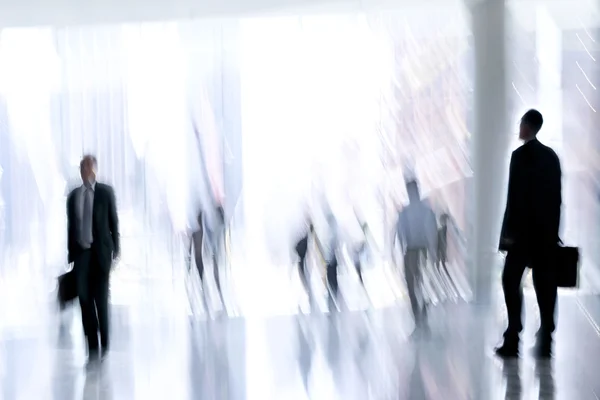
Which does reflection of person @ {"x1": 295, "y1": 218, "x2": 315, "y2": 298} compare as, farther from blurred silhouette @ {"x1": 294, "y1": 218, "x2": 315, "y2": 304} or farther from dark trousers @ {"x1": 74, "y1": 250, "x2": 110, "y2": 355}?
dark trousers @ {"x1": 74, "y1": 250, "x2": 110, "y2": 355}

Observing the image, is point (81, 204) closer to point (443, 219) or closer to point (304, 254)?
point (304, 254)

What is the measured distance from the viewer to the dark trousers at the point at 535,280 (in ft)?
18.7

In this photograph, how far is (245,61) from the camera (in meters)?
10.8

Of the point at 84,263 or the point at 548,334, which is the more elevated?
the point at 84,263

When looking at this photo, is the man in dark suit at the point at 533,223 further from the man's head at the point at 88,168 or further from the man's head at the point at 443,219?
the man's head at the point at 443,219

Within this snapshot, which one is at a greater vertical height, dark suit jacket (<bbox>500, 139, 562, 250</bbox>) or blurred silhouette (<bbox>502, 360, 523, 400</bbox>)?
dark suit jacket (<bbox>500, 139, 562, 250</bbox>)

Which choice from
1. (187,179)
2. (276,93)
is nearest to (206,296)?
(187,179)

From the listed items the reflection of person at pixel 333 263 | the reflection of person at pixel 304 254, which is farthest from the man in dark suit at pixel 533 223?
the reflection of person at pixel 304 254

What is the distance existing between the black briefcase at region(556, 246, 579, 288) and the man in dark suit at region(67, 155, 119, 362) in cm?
281

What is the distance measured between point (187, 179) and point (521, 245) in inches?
225

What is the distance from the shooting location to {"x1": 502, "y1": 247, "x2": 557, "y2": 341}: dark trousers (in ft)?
18.7

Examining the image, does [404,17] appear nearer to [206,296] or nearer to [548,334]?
[206,296]

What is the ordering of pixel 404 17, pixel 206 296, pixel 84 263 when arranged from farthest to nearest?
pixel 404 17
pixel 206 296
pixel 84 263

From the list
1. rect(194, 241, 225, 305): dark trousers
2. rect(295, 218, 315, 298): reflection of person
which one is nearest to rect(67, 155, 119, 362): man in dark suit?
rect(194, 241, 225, 305): dark trousers
